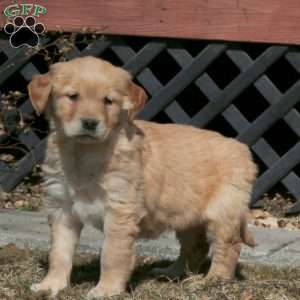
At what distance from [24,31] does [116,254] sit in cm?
332

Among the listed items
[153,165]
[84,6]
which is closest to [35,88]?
[153,165]

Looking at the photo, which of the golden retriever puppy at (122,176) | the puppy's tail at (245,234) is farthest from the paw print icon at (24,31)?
the puppy's tail at (245,234)

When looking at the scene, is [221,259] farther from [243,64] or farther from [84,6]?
[84,6]

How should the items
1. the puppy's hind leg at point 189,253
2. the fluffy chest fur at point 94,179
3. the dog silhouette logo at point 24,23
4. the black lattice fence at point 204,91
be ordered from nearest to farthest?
the fluffy chest fur at point 94,179
the puppy's hind leg at point 189,253
the black lattice fence at point 204,91
the dog silhouette logo at point 24,23

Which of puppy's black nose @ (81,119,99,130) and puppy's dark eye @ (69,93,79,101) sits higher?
puppy's dark eye @ (69,93,79,101)

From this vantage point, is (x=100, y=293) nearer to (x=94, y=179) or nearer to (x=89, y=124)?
(x=94, y=179)

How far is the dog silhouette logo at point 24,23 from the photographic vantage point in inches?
281

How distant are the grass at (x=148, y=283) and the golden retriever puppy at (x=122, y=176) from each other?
0.13 metres

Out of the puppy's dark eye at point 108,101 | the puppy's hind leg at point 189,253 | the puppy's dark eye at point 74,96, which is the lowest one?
the puppy's hind leg at point 189,253

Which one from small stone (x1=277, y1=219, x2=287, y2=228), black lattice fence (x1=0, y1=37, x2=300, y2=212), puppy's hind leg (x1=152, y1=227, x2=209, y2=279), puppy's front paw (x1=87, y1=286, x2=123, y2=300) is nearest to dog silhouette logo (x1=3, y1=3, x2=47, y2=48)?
black lattice fence (x1=0, y1=37, x2=300, y2=212)

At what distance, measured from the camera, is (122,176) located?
4.61m

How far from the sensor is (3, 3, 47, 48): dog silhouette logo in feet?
23.4

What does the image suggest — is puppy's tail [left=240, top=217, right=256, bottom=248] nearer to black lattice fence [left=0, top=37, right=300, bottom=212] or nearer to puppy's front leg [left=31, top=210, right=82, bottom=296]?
puppy's front leg [left=31, top=210, right=82, bottom=296]

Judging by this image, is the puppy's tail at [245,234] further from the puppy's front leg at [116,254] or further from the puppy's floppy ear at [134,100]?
the puppy's floppy ear at [134,100]
